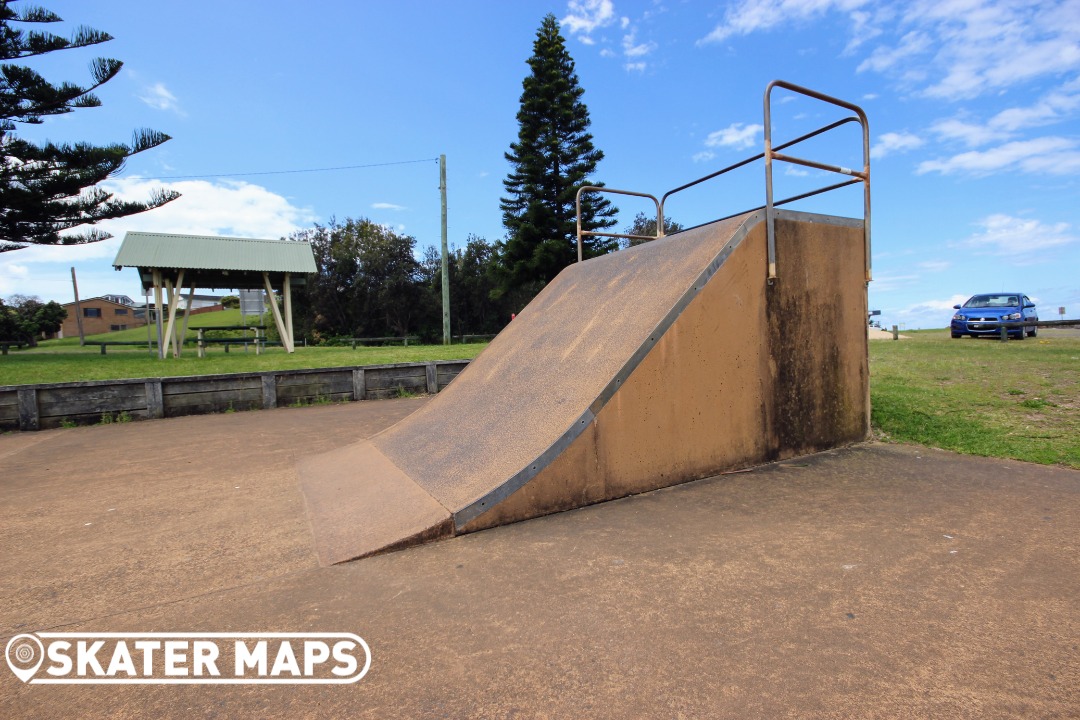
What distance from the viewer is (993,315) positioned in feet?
48.2

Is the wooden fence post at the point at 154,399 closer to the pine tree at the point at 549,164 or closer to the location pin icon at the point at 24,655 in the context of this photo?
the location pin icon at the point at 24,655

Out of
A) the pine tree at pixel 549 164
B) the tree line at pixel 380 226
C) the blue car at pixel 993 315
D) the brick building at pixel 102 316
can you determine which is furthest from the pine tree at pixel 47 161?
the brick building at pixel 102 316

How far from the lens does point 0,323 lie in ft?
134

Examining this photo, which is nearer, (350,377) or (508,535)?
(508,535)

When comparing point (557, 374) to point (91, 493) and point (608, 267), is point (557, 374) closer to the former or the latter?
point (608, 267)

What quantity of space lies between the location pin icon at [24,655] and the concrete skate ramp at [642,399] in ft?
3.23

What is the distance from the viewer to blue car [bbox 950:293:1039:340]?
14508mm

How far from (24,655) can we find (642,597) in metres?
2.16

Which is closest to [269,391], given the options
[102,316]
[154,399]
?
[154,399]

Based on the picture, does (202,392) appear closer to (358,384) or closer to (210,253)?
(358,384)

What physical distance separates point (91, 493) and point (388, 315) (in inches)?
1252

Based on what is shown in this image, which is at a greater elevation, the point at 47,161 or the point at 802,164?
the point at 47,161

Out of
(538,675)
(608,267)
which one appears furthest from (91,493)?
(608,267)

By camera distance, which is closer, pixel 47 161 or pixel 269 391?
pixel 269 391
